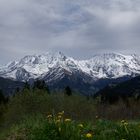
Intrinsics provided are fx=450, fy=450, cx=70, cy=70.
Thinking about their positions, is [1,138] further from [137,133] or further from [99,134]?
[137,133]

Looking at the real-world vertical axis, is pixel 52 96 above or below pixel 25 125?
above

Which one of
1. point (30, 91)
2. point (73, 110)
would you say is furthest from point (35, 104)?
point (73, 110)

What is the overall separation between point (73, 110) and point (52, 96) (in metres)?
3.12

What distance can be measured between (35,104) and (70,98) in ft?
30.1

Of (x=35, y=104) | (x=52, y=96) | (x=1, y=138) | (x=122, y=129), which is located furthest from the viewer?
(x=52, y=96)

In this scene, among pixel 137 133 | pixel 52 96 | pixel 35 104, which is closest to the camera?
pixel 137 133

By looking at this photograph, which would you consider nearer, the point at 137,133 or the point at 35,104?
the point at 137,133

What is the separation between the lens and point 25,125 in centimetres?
1158

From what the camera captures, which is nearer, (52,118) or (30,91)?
(52,118)

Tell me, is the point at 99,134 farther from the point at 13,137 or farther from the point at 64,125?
the point at 13,137

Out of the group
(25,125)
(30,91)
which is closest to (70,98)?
(30,91)

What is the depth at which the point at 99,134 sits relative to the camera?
406 inches

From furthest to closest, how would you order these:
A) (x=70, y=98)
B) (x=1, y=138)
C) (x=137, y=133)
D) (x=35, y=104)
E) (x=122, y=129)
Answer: (x=70, y=98), (x=35, y=104), (x=1, y=138), (x=122, y=129), (x=137, y=133)

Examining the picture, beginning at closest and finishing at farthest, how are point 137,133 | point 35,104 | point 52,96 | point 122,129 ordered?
point 137,133
point 122,129
point 35,104
point 52,96
